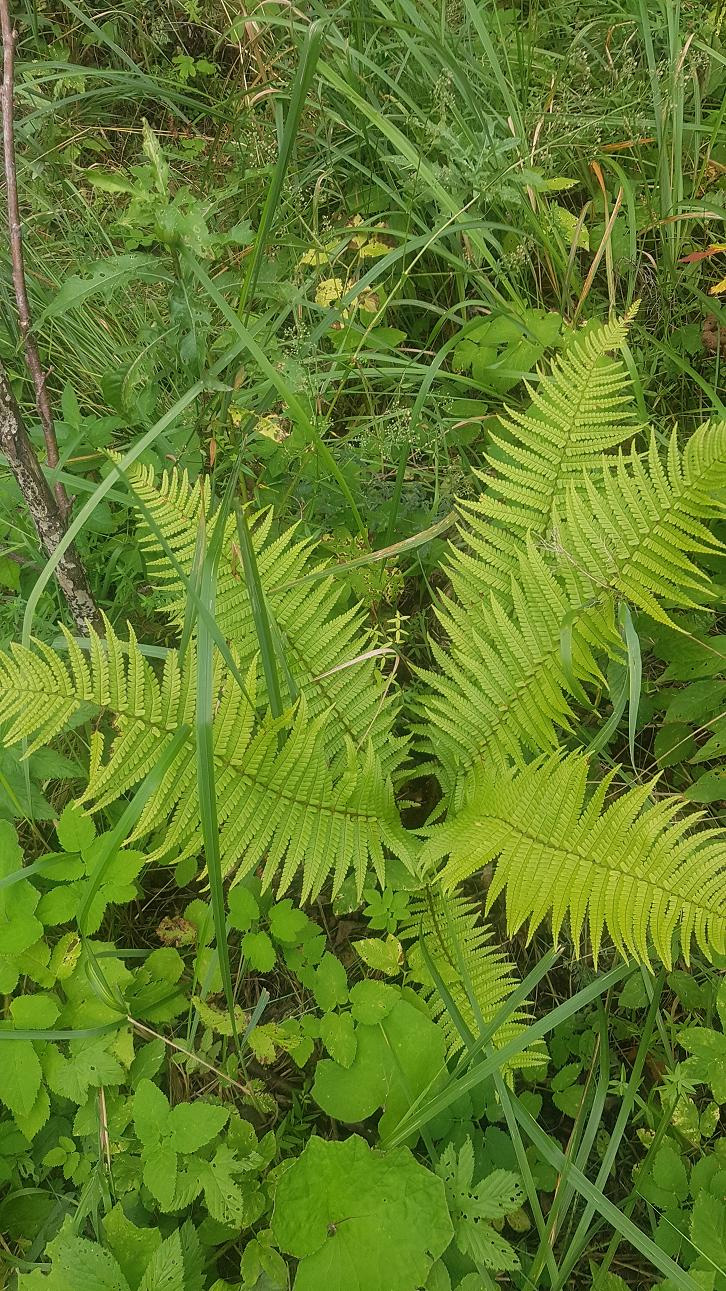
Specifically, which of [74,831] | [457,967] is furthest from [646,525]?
[74,831]

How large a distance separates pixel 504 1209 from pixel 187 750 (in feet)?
3.36

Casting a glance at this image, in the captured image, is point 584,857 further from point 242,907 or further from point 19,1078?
point 19,1078

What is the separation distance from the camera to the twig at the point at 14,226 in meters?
1.47

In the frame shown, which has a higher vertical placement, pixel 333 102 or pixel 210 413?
pixel 333 102

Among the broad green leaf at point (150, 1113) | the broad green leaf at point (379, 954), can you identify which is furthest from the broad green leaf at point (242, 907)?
the broad green leaf at point (150, 1113)

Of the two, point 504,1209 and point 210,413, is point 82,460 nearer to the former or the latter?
point 210,413

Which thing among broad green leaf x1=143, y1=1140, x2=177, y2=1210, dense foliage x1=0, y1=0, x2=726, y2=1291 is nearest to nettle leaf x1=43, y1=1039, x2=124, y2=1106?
dense foliage x1=0, y1=0, x2=726, y2=1291

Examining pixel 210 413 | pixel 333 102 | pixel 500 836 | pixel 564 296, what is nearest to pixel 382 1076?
pixel 500 836

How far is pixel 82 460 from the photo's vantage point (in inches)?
90.9

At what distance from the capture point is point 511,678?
1853 millimetres

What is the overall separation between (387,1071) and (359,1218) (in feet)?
0.83

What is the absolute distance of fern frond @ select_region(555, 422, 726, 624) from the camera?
176 centimetres

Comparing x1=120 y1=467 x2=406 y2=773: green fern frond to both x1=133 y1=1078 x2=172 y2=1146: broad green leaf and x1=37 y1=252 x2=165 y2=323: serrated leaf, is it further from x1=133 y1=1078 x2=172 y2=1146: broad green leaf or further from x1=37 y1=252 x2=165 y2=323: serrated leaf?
x1=133 y1=1078 x2=172 y2=1146: broad green leaf

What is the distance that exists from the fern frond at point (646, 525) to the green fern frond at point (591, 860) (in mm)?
437
